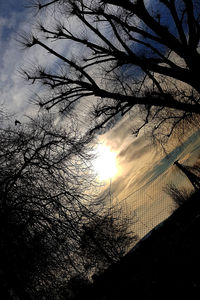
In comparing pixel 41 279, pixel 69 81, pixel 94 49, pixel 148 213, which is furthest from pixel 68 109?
pixel 148 213

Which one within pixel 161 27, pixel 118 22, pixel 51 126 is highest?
pixel 118 22

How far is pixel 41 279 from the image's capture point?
374cm

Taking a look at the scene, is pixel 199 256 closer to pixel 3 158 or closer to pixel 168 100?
pixel 3 158

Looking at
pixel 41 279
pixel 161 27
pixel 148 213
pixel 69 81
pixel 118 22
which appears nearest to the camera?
pixel 41 279

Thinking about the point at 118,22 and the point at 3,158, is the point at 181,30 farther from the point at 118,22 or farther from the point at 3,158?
the point at 3,158

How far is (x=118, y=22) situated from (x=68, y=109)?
135 inches

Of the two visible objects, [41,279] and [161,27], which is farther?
[161,27]

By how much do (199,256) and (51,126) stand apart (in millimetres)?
3844

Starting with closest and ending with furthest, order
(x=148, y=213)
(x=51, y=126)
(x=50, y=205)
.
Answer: (x=50, y=205), (x=51, y=126), (x=148, y=213)

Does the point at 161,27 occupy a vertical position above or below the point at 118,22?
below

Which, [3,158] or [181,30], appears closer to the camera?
[3,158]

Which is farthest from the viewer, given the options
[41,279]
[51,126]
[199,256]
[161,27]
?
[161,27]

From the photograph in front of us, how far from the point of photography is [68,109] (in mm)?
7125

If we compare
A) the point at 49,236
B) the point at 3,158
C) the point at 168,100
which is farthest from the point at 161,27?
the point at 49,236
